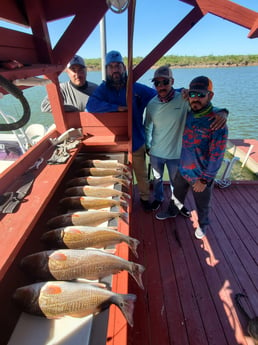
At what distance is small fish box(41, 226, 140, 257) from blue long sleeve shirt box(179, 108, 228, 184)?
1187 millimetres

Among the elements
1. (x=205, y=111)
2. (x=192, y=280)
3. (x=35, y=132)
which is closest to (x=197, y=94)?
(x=205, y=111)

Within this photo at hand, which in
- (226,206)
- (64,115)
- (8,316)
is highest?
(64,115)

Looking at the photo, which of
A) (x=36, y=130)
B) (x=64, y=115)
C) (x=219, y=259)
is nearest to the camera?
(x=219, y=259)

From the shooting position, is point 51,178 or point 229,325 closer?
point 51,178

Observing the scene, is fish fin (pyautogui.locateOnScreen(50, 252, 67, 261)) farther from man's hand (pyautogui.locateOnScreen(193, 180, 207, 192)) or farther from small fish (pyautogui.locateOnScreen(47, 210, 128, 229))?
man's hand (pyautogui.locateOnScreen(193, 180, 207, 192))

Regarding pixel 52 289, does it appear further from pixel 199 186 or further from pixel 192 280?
pixel 199 186

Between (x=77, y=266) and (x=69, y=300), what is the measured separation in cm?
22

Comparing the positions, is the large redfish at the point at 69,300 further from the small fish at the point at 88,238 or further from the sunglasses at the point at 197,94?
the sunglasses at the point at 197,94

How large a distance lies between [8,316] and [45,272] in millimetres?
325

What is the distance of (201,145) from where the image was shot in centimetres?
213

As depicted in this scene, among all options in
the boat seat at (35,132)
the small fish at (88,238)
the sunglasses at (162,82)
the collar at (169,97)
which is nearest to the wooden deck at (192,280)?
the small fish at (88,238)

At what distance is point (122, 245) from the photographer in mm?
1561

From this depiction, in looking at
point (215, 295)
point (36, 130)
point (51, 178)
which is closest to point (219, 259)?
point (215, 295)

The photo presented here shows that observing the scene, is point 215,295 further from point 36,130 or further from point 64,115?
point 36,130
